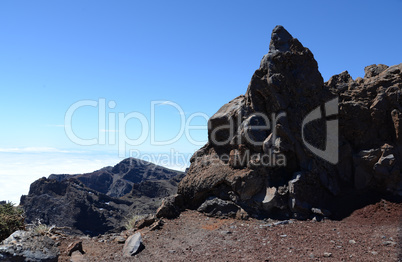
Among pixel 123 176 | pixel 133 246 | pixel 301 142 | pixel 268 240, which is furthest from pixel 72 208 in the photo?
pixel 123 176

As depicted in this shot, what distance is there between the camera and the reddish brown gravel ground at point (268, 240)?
720 cm

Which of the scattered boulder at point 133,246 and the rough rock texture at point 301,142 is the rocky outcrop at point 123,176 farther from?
the scattered boulder at point 133,246

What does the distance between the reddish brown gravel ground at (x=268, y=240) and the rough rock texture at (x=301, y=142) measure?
3.61ft

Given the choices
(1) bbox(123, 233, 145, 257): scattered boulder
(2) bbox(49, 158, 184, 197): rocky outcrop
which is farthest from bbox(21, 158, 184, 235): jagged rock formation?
(1) bbox(123, 233, 145, 257): scattered boulder

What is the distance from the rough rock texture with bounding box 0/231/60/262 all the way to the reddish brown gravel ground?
820 millimetres

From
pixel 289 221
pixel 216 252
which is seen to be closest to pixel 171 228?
pixel 216 252

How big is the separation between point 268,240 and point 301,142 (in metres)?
4.62

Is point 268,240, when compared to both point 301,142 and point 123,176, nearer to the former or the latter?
point 301,142

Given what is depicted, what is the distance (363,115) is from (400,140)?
5.11 feet

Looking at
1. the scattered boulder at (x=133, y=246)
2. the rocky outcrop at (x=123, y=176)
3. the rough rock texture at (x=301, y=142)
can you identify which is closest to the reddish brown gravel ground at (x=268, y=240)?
the scattered boulder at (x=133, y=246)

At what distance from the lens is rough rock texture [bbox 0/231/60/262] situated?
763 cm

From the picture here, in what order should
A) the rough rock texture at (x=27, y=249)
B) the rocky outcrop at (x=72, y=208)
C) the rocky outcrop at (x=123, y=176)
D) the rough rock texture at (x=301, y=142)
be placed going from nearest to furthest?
1. the rough rock texture at (x=27, y=249)
2. the rough rock texture at (x=301, y=142)
3. the rocky outcrop at (x=72, y=208)
4. the rocky outcrop at (x=123, y=176)

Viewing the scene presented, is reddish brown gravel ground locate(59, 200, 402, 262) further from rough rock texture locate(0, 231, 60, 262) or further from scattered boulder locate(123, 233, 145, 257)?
rough rock texture locate(0, 231, 60, 262)

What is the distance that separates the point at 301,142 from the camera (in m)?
11.7
